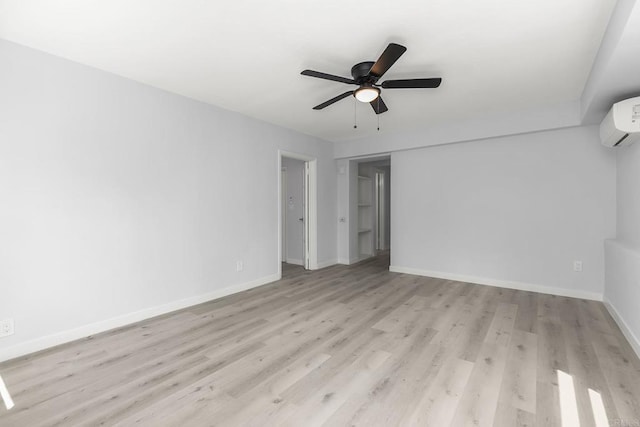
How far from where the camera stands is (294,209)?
6.11 m

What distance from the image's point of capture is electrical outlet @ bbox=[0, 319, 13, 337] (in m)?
2.24

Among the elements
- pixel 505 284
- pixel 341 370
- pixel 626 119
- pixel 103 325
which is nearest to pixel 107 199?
pixel 103 325

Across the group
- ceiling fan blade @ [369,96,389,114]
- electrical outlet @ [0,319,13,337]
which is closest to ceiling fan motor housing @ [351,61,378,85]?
ceiling fan blade @ [369,96,389,114]

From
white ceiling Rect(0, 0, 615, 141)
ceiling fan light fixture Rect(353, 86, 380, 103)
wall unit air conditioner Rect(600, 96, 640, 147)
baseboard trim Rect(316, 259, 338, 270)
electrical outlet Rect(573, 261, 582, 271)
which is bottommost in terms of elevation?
baseboard trim Rect(316, 259, 338, 270)

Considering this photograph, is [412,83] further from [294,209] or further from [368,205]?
[368,205]

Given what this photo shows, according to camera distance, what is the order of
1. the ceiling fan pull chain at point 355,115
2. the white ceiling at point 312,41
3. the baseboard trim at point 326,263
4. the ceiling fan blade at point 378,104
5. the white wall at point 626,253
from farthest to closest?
the baseboard trim at point 326,263 < the ceiling fan pull chain at point 355,115 < the ceiling fan blade at point 378,104 < the white wall at point 626,253 < the white ceiling at point 312,41

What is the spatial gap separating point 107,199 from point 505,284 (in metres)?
5.00

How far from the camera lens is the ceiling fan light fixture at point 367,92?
8.43ft

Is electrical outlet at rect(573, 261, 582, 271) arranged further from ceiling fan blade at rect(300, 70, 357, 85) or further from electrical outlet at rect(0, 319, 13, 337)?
electrical outlet at rect(0, 319, 13, 337)

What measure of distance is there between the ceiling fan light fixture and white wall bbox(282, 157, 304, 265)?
3220mm

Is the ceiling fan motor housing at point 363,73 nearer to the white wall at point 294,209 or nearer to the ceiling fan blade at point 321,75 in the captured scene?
the ceiling fan blade at point 321,75

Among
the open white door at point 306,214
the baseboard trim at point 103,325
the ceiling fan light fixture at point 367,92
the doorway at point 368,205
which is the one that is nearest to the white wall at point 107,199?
the baseboard trim at point 103,325

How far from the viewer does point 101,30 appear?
2.16 metres

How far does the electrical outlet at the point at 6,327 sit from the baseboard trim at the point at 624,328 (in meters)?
4.82
